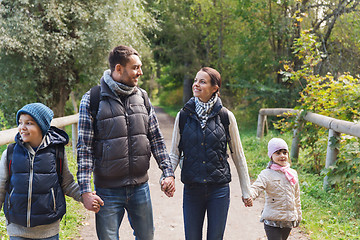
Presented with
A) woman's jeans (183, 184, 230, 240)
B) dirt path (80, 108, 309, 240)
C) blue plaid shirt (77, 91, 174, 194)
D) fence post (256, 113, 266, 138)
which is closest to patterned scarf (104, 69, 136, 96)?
blue plaid shirt (77, 91, 174, 194)

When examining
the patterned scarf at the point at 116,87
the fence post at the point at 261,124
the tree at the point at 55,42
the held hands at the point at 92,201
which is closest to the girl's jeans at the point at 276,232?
the held hands at the point at 92,201

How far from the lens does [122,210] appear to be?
3.09m

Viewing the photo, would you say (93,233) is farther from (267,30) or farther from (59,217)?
(267,30)

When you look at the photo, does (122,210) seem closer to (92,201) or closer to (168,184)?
(92,201)

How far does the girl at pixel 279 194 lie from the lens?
3.46 m

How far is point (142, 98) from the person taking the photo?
322cm

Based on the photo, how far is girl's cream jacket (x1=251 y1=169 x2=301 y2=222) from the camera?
3.45 meters

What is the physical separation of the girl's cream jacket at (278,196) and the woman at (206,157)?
0.21 m

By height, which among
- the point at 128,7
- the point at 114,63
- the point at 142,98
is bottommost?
the point at 142,98

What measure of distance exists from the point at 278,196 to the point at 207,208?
71 centimetres

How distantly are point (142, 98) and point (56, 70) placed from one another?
34.4 feet

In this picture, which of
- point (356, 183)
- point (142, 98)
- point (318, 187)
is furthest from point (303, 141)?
point (142, 98)

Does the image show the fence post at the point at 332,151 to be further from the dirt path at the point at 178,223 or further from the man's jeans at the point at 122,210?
the man's jeans at the point at 122,210

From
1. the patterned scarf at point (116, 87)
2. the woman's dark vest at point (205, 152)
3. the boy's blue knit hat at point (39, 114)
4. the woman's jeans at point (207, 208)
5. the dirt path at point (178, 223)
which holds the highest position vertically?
the patterned scarf at point (116, 87)
